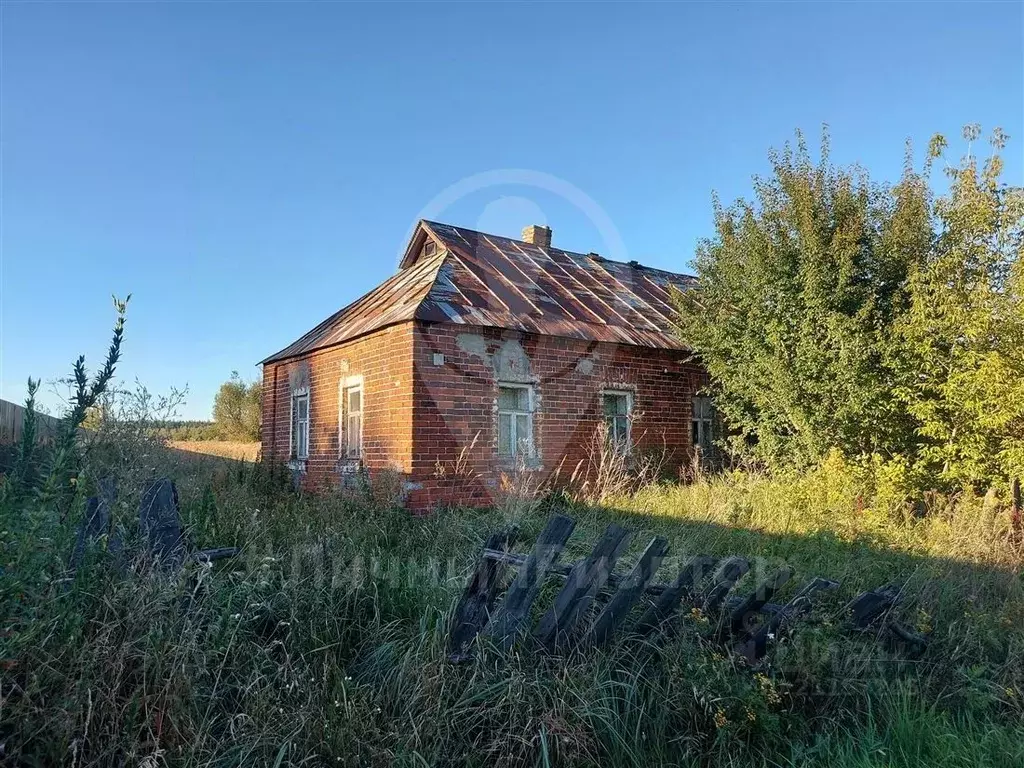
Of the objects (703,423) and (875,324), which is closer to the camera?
(875,324)

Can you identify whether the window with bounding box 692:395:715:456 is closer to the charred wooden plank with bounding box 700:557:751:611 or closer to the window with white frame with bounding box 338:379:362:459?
the window with white frame with bounding box 338:379:362:459

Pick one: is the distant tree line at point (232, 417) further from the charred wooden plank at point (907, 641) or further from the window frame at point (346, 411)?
the charred wooden plank at point (907, 641)

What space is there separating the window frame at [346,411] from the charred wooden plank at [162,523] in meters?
6.97

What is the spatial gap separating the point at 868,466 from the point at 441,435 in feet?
18.7

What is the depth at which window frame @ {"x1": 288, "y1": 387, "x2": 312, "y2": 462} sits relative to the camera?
1221cm

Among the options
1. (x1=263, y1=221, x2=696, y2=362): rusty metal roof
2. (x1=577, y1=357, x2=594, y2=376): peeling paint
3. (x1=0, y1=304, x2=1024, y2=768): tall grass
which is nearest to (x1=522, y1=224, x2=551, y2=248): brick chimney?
(x1=263, y1=221, x2=696, y2=362): rusty metal roof

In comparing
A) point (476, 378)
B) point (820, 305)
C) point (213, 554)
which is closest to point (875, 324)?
point (820, 305)

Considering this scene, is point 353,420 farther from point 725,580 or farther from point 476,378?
point 725,580

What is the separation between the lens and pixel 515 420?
10172 mm

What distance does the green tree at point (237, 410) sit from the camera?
35188 mm

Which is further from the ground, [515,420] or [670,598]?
[515,420]

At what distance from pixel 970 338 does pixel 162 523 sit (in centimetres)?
821

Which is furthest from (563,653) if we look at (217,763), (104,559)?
(104,559)

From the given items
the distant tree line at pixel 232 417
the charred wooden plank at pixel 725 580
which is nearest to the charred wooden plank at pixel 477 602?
the charred wooden plank at pixel 725 580
